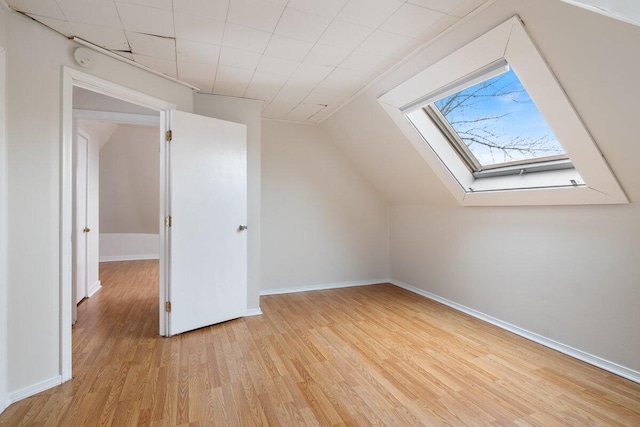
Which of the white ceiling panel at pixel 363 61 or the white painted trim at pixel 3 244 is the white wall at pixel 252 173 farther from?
the white painted trim at pixel 3 244

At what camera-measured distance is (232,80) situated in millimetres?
2867

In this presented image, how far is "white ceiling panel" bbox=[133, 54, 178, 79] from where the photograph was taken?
95.4 inches

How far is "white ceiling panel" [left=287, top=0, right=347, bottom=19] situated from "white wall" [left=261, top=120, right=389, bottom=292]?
2347 millimetres

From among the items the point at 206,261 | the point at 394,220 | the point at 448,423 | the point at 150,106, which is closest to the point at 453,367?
the point at 448,423

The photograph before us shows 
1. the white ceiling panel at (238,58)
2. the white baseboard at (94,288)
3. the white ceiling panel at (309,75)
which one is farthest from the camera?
the white baseboard at (94,288)

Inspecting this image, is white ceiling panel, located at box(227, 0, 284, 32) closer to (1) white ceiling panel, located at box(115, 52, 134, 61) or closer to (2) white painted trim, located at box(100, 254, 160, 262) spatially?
(1) white ceiling panel, located at box(115, 52, 134, 61)

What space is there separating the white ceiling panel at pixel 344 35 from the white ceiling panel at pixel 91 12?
1.26 m

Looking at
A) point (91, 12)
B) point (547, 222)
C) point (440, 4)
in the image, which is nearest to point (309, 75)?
point (440, 4)

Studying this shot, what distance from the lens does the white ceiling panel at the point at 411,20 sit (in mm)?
1812

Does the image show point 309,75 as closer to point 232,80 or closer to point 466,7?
point 232,80

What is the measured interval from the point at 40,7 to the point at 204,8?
0.91 m

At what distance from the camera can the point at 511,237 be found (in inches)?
115

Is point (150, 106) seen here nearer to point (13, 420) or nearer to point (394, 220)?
point (13, 420)

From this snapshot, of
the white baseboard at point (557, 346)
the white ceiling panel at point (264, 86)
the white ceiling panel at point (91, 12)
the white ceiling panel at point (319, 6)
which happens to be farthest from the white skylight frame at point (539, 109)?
the white ceiling panel at point (91, 12)
